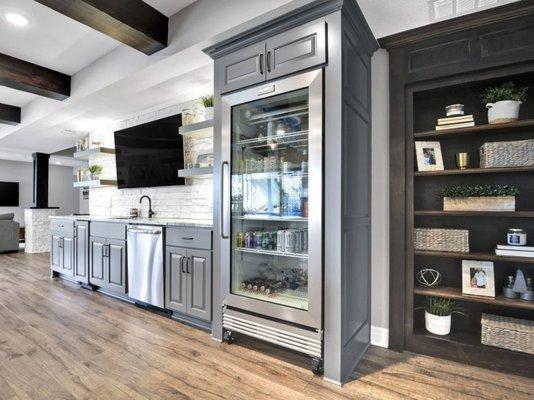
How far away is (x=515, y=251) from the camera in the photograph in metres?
2.02

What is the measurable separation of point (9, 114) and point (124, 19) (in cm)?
393

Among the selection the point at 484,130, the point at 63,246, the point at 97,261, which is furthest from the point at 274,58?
the point at 63,246

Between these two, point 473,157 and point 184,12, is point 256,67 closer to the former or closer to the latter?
point 184,12

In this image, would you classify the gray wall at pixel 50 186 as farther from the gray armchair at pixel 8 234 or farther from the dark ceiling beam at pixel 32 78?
the dark ceiling beam at pixel 32 78

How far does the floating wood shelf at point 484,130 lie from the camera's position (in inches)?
78.8

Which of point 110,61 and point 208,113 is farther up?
point 110,61

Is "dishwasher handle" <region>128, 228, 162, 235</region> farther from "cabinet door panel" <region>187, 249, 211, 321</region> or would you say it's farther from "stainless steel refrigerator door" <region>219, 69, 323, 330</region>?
"stainless steel refrigerator door" <region>219, 69, 323, 330</region>

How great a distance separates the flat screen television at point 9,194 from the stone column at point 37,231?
3014 mm

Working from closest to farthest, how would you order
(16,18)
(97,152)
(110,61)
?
(16,18) < (110,61) < (97,152)

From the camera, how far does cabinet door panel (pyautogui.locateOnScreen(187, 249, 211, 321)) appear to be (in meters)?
2.54

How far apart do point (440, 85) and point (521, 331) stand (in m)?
1.75

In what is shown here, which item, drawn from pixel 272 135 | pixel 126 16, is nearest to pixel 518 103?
pixel 272 135

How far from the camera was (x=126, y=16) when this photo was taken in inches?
91.9

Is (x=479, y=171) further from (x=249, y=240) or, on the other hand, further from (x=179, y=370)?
(x=179, y=370)
